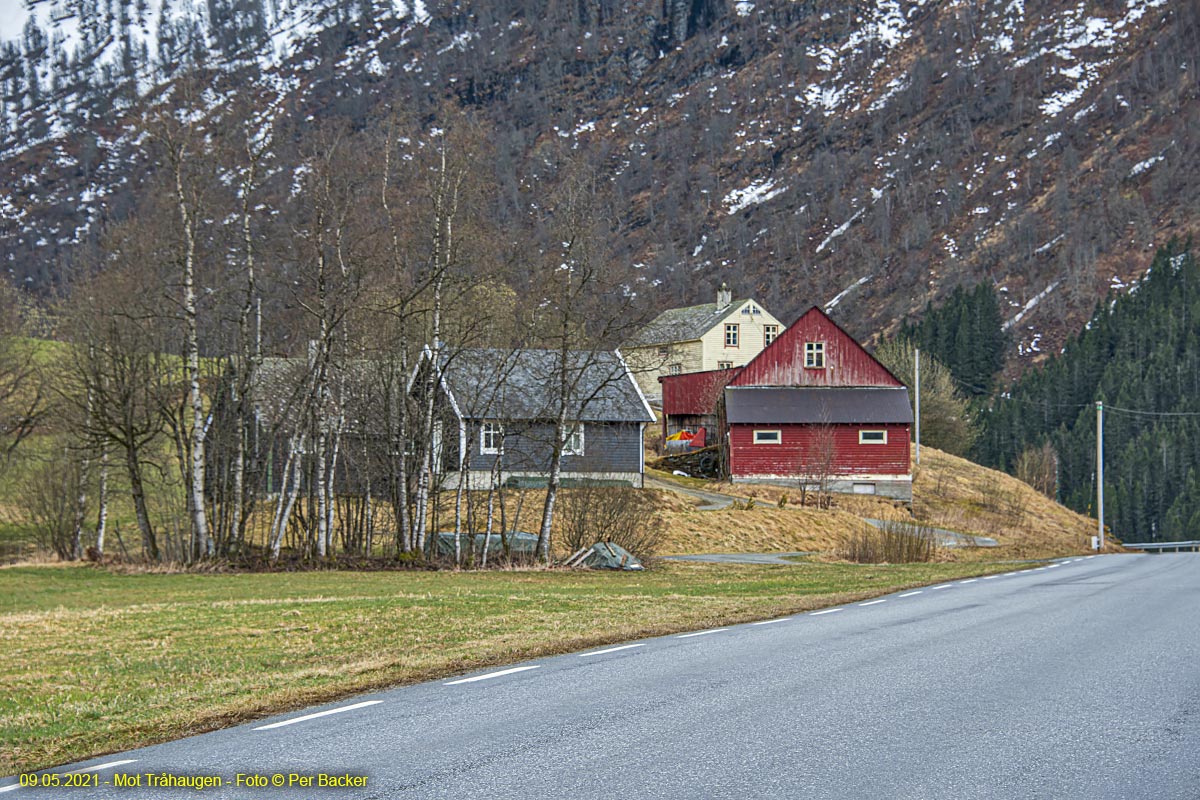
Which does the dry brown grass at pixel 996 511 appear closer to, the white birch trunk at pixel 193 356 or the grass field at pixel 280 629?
the grass field at pixel 280 629

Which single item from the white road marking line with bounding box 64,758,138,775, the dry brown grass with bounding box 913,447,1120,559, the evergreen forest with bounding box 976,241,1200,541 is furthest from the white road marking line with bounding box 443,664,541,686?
the evergreen forest with bounding box 976,241,1200,541

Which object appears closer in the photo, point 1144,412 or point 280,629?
point 280,629

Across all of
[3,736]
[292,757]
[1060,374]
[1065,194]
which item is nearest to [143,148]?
[3,736]

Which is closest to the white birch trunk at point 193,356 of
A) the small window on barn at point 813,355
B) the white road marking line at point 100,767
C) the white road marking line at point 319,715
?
the white road marking line at point 319,715

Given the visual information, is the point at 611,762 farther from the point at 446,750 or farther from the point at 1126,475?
the point at 1126,475

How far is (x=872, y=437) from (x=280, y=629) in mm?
48330

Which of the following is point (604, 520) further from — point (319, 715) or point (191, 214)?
point (319, 715)

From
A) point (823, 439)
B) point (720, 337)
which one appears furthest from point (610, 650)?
point (720, 337)

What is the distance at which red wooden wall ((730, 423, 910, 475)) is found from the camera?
A: 6097cm

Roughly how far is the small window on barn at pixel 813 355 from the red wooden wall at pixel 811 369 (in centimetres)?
19

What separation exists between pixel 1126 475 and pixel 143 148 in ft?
336

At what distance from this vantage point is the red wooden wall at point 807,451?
60969mm

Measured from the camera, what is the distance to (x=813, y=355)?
65.4m

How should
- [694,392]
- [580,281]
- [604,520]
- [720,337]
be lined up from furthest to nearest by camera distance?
[720,337] → [694,392] → [604,520] → [580,281]
